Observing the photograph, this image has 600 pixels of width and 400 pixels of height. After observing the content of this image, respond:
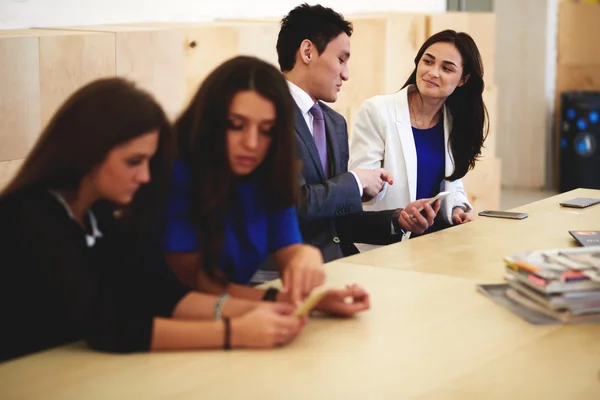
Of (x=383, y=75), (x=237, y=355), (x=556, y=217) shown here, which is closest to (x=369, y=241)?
(x=556, y=217)

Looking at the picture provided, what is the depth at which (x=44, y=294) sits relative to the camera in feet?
6.26

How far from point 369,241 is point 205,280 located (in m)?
1.36

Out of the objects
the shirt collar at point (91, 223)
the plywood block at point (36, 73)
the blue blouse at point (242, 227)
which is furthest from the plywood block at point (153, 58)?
the shirt collar at point (91, 223)

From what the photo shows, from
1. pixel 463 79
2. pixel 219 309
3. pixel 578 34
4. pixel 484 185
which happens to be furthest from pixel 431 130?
pixel 578 34

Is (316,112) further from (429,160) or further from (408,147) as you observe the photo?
(429,160)

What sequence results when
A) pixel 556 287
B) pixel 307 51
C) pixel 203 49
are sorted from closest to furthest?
1. pixel 556 287
2. pixel 307 51
3. pixel 203 49

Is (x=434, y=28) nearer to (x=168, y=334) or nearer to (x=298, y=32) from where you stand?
(x=298, y=32)

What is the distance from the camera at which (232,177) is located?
2.26 m

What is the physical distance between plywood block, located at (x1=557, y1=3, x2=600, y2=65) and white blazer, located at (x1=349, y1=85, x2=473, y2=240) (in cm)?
466

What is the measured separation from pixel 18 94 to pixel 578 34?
584 centimetres

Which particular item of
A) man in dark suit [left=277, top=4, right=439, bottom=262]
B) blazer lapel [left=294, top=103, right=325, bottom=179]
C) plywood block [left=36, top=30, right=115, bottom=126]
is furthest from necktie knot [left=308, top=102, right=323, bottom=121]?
plywood block [left=36, top=30, right=115, bottom=126]

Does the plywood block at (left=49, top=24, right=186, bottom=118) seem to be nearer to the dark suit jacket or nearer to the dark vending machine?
the dark suit jacket

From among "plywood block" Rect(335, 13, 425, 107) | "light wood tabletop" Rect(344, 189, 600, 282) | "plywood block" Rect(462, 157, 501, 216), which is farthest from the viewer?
"plywood block" Rect(462, 157, 501, 216)

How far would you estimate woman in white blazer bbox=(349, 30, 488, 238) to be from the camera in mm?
3732
